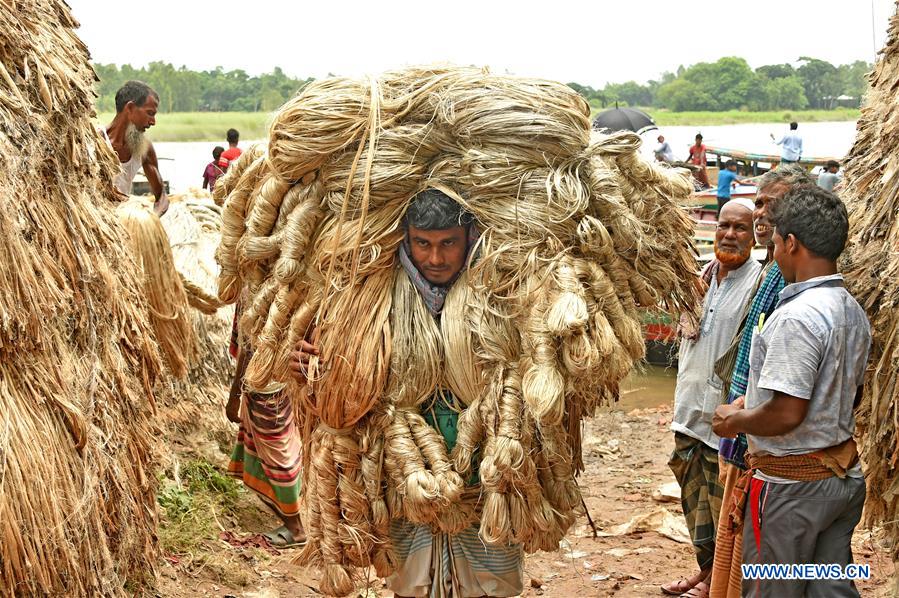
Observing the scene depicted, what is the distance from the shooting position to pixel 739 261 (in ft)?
15.5

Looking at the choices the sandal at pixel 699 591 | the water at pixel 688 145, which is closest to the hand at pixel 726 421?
the sandal at pixel 699 591

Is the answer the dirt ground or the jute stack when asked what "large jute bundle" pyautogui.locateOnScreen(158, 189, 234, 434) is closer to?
the jute stack

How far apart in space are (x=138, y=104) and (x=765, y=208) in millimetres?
4483

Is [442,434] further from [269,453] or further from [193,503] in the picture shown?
[193,503]

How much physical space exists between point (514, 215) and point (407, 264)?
459 millimetres

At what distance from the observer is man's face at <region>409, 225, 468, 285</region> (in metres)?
3.55

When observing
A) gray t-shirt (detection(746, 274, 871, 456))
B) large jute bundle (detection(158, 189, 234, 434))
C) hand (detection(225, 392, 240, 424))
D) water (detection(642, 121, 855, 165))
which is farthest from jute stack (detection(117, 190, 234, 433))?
water (detection(642, 121, 855, 165))

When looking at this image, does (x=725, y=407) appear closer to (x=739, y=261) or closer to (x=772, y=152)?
(x=739, y=261)

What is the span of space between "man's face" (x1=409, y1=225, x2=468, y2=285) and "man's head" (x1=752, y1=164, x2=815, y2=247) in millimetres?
1476

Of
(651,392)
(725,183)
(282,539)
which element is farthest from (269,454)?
(725,183)

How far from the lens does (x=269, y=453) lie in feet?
19.2

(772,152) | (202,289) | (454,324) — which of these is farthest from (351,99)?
(772,152)

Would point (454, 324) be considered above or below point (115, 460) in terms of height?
above

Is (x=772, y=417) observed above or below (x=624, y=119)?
below
